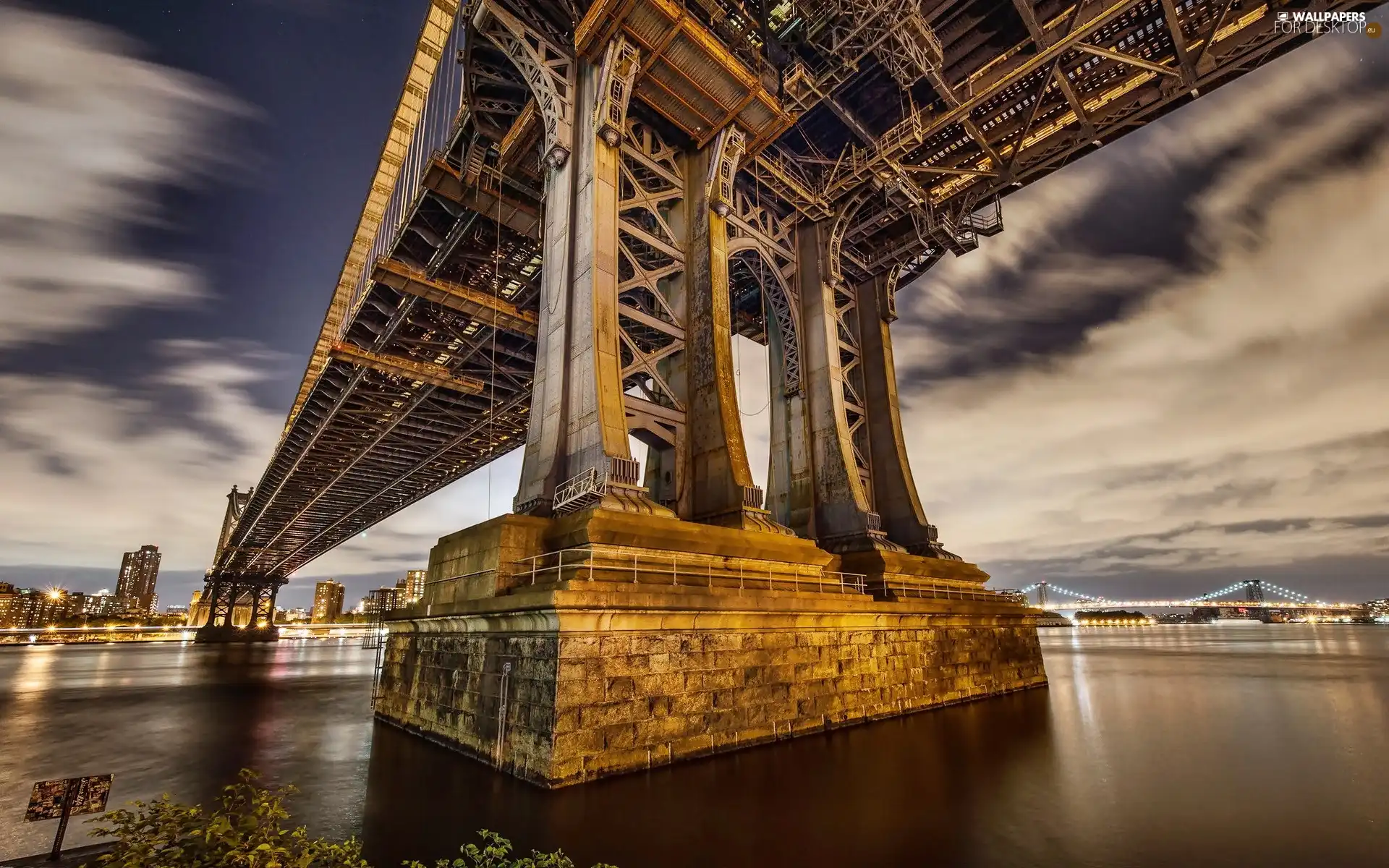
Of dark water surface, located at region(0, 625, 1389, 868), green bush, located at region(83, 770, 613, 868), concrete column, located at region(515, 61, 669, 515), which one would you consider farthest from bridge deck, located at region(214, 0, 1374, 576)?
green bush, located at region(83, 770, 613, 868)

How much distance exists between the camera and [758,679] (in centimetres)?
1177

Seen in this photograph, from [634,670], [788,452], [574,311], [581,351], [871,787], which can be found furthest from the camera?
[788,452]

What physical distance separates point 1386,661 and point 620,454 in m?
63.2

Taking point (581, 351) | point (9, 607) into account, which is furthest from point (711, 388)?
point (9, 607)

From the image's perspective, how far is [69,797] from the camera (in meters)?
5.82

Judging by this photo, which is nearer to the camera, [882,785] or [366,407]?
[882,785]

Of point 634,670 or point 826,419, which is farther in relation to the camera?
point 826,419

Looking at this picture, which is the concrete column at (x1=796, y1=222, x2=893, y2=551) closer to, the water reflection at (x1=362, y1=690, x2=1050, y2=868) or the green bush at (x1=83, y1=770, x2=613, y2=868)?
the water reflection at (x1=362, y1=690, x2=1050, y2=868)

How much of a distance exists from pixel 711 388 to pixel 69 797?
12353 millimetres

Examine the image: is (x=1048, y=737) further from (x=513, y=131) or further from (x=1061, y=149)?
(x=513, y=131)

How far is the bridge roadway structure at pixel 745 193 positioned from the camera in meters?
14.5

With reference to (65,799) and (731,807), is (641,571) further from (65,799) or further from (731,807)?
(65,799)

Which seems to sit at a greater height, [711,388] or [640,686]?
[711,388]

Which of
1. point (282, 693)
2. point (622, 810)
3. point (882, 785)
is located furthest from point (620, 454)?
point (282, 693)
